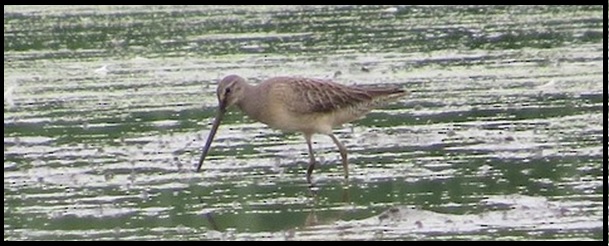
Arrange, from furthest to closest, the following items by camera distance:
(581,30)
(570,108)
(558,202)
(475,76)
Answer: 1. (581,30)
2. (475,76)
3. (570,108)
4. (558,202)

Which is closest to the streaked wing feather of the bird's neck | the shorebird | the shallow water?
the shorebird

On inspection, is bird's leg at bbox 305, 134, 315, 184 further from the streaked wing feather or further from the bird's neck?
the bird's neck

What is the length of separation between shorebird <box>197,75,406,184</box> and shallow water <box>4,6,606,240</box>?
0.34 m

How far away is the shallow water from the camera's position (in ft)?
36.3

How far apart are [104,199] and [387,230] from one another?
2.45 m

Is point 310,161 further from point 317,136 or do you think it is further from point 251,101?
point 317,136

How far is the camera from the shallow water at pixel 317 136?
1108 cm

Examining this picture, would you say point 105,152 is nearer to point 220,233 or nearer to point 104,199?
point 104,199

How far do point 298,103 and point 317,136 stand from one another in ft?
6.24

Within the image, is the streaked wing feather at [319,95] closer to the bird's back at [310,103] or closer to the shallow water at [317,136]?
the bird's back at [310,103]

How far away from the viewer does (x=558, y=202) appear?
11266mm

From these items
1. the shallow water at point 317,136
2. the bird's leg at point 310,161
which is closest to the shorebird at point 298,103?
the bird's leg at point 310,161

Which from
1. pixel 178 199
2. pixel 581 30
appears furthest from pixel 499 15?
pixel 178 199

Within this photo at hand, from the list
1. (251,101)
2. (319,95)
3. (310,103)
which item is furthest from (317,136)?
(251,101)
